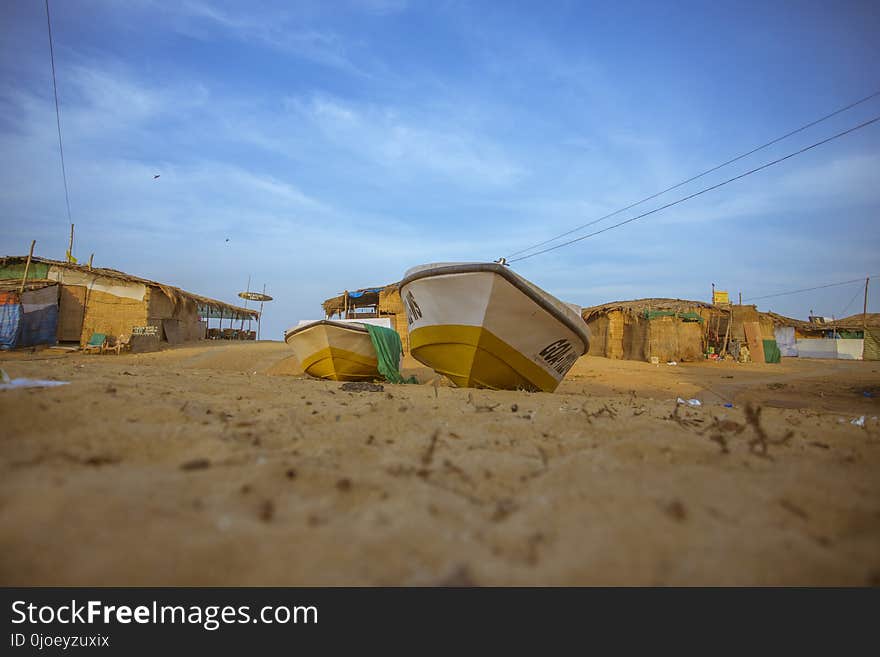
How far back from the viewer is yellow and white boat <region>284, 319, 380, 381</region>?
7.56 metres

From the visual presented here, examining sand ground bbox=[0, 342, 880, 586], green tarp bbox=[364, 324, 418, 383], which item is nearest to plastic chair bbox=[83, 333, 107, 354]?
green tarp bbox=[364, 324, 418, 383]

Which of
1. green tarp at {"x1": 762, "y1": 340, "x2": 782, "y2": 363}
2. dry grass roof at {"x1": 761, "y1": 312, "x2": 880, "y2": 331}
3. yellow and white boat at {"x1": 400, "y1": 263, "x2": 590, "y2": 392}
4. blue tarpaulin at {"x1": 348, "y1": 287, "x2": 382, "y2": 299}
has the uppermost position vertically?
dry grass roof at {"x1": 761, "y1": 312, "x2": 880, "y2": 331}

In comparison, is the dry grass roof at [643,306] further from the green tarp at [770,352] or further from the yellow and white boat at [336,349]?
the yellow and white boat at [336,349]

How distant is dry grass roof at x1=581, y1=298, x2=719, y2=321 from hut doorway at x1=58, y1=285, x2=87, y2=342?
20.4 meters

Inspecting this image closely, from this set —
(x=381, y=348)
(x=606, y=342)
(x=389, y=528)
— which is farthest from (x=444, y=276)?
(x=606, y=342)

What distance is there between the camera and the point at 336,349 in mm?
7641

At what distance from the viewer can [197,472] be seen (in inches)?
48.5

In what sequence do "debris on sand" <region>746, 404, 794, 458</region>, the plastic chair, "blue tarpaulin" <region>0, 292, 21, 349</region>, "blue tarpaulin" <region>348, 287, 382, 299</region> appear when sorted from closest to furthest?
"debris on sand" <region>746, 404, 794, 458</region> < "blue tarpaulin" <region>0, 292, 21, 349</region> < the plastic chair < "blue tarpaulin" <region>348, 287, 382, 299</region>

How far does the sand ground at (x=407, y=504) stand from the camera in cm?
79

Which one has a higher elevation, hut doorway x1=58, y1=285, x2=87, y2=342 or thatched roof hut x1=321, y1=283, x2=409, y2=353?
thatched roof hut x1=321, y1=283, x2=409, y2=353

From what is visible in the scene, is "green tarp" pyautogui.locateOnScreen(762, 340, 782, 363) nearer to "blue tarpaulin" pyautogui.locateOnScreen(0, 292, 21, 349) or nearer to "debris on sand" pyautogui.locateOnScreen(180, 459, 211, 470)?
"debris on sand" pyautogui.locateOnScreen(180, 459, 211, 470)

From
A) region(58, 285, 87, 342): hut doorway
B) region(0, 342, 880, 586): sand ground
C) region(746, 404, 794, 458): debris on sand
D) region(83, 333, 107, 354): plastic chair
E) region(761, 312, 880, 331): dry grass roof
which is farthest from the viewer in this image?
region(761, 312, 880, 331): dry grass roof

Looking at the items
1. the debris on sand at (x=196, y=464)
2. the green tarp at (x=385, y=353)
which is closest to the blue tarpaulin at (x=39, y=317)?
the green tarp at (x=385, y=353)
